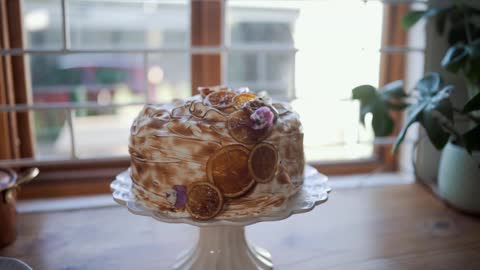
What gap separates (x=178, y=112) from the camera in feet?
1.93

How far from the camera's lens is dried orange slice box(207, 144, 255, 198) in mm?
542

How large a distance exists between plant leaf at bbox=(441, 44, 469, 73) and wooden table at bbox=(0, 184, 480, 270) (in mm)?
279

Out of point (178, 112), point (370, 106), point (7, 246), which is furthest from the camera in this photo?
point (370, 106)

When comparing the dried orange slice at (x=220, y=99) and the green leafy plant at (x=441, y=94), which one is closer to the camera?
the dried orange slice at (x=220, y=99)

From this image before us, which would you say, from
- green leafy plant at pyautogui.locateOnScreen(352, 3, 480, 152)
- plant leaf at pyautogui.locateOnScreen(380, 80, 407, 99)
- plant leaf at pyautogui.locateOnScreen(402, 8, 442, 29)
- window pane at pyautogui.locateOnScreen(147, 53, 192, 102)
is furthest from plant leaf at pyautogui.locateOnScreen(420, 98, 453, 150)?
window pane at pyautogui.locateOnScreen(147, 53, 192, 102)

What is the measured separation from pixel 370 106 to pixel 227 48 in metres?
0.30

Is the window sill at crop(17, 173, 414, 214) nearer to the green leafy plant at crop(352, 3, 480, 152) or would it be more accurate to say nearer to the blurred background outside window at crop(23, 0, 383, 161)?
Result: the blurred background outside window at crop(23, 0, 383, 161)

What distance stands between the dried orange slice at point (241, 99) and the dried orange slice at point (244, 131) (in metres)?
0.04

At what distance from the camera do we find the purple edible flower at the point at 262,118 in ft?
1.81

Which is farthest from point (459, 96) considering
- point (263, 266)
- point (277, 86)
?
point (263, 266)

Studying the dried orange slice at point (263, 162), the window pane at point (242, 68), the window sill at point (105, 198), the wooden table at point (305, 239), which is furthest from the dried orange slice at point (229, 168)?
the window pane at point (242, 68)

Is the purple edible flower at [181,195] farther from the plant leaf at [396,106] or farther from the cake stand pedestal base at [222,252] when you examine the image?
the plant leaf at [396,106]

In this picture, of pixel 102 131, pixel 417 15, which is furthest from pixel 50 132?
pixel 417 15

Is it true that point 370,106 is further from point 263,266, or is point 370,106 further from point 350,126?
point 263,266
